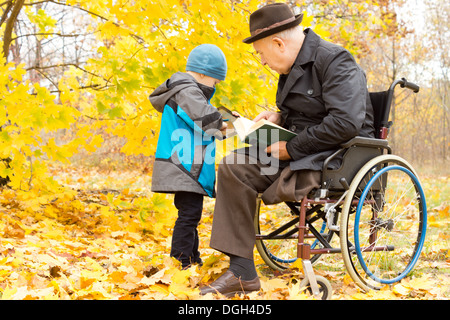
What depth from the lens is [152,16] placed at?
3.16 metres

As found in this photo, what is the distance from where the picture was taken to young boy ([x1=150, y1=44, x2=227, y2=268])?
2.56 m

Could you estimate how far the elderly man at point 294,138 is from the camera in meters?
2.09

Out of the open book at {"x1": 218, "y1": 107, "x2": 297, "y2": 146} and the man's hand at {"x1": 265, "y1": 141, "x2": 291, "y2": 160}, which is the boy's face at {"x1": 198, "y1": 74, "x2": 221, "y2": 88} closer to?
the open book at {"x1": 218, "y1": 107, "x2": 297, "y2": 146}

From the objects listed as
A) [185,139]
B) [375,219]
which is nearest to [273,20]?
[185,139]

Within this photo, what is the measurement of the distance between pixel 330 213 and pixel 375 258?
78 cm

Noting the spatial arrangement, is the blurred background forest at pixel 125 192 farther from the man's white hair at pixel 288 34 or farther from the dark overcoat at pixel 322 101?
the man's white hair at pixel 288 34

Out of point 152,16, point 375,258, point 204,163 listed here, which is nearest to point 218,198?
point 204,163

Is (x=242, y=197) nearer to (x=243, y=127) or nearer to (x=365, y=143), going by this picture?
(x=243, y=127)

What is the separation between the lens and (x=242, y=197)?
2.15m

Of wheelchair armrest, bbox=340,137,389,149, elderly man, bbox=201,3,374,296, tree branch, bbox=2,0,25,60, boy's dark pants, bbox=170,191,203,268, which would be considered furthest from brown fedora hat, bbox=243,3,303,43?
tree branch, bbox=2,0,25,60

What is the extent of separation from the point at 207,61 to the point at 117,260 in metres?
1.31

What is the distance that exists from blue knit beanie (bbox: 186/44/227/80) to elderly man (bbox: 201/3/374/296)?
18.8 inches

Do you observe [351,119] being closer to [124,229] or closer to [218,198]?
[218,198]
